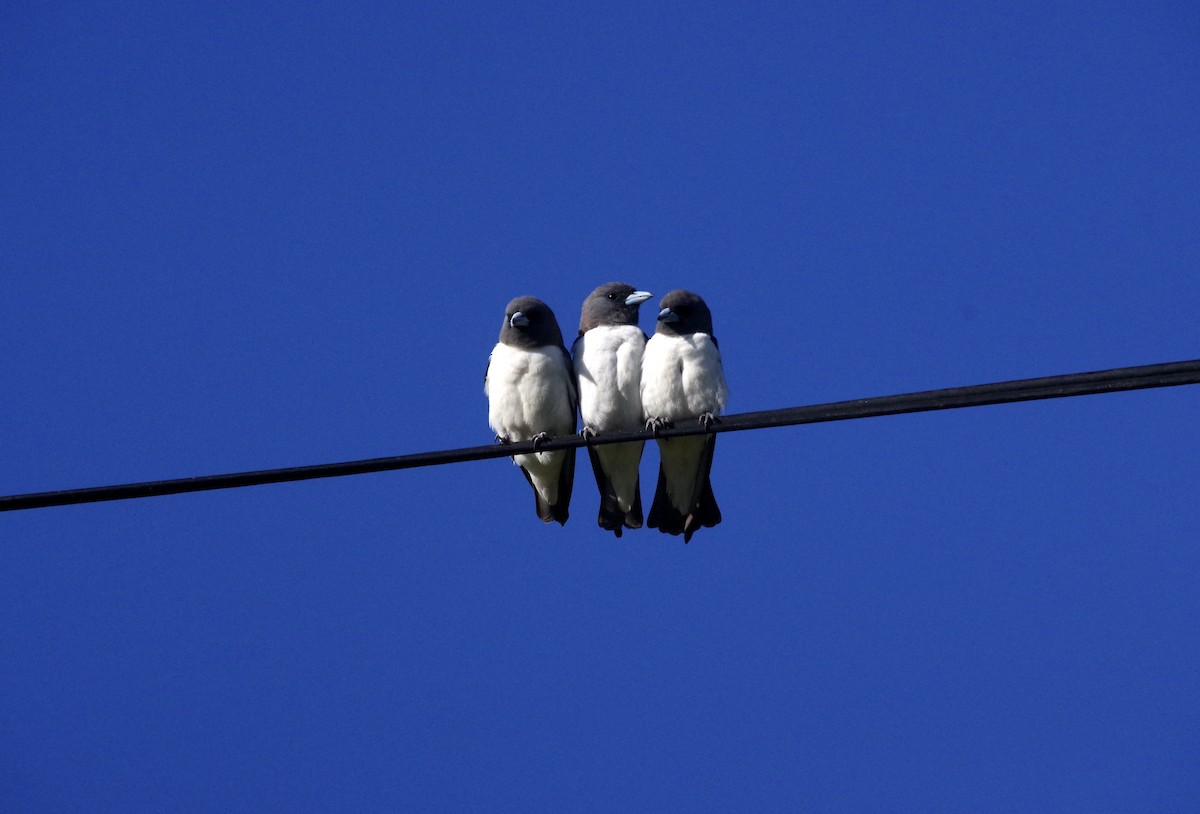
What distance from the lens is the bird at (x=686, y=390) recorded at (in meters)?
10.1

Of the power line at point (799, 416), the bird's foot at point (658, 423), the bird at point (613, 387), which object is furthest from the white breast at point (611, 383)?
the power line at point (799, 416)

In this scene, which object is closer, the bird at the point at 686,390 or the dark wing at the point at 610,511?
the bird at the point at 686,390

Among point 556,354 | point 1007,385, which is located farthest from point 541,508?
point 1007,385

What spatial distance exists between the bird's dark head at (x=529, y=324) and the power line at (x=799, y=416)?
2.55m

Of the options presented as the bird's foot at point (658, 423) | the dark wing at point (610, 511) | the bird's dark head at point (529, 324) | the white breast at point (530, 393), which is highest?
the bird's dark head at point (529, 324)

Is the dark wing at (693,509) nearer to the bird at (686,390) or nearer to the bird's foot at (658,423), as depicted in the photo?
the bird at (686,390)

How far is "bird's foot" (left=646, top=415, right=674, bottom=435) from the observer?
1009 centimetres

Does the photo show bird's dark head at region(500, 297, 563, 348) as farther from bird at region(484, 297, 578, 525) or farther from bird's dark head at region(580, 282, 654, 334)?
bird's dark head at region(580, 282, 654, 334)

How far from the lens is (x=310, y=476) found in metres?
6.95

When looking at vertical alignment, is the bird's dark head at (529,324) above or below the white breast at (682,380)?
above

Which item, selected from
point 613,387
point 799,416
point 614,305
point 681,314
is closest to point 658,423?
point 613,387

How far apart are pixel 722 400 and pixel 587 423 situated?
38.3 inches

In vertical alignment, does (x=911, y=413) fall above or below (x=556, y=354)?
below

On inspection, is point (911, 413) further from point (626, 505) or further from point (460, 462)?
point (626, 505)
